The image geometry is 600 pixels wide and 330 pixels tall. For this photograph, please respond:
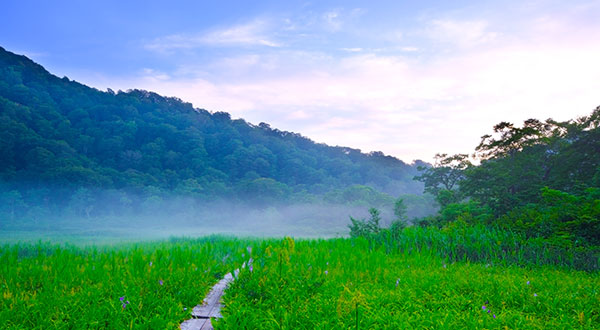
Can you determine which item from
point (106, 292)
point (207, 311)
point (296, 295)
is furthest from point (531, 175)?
point (106, 292)

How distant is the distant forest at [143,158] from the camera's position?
30891mm

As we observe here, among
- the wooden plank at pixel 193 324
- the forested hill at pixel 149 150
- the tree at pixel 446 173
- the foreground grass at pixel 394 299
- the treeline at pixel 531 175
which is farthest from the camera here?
the forested hill at pixel 149 150

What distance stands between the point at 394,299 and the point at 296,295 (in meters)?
1.19

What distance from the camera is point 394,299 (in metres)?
3.83

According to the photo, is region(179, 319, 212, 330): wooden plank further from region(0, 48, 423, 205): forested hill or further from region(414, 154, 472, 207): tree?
region(0, 48, 423, 205): forested hill

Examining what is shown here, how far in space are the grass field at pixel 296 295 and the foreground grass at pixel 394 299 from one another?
1cm

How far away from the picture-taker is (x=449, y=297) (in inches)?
159

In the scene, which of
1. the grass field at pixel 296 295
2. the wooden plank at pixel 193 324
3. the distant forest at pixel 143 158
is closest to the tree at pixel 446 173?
the distant forest at pixel 143 158

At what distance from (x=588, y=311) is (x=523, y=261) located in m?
3.58

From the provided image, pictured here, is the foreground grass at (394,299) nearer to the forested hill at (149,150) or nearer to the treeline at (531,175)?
the treeline at (531,175)

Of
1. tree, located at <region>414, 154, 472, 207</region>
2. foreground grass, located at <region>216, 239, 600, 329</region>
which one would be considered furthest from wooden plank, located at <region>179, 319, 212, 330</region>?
tree, located at <region>414, 154, 472, 207</region>

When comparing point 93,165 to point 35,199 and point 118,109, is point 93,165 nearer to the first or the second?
point 35,199

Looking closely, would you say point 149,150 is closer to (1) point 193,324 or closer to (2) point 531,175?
(2) point 531,175

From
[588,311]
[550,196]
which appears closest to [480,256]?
[550,196]
